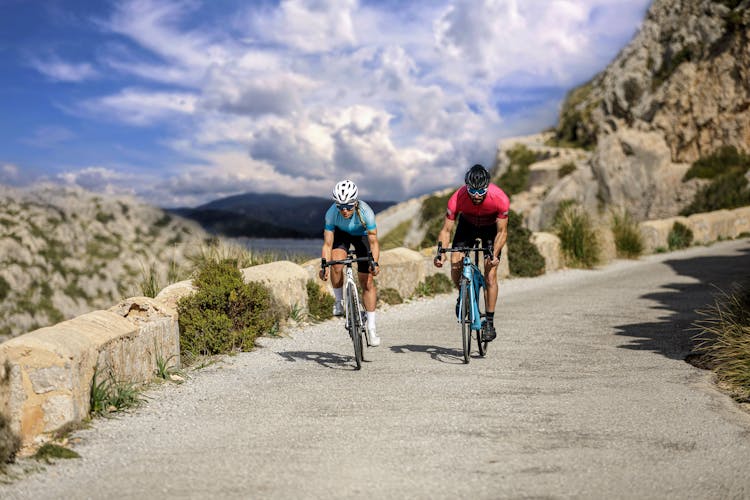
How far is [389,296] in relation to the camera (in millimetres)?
13797

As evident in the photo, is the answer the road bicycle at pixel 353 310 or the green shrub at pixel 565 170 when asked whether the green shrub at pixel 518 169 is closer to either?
the green shrub at pixel 565 170

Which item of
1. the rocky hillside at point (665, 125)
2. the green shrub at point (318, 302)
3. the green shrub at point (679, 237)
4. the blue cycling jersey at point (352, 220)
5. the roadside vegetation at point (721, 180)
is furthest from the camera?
the rocky hillside at point (665, 125)

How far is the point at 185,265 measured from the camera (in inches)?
502

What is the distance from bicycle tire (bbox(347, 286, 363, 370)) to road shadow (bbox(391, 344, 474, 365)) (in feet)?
3.45

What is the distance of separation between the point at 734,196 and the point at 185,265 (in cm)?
2472

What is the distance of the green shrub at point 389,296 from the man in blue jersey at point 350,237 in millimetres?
5036

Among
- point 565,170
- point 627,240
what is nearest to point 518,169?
point 565,170

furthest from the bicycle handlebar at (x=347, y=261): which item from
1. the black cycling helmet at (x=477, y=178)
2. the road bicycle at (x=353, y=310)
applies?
the black cycling helmet at (x=477, y=178)

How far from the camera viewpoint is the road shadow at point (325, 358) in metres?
8.34

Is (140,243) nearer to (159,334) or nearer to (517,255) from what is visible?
(517,255)

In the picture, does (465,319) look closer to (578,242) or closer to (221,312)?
(221,312)

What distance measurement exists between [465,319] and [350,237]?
1.67 meters

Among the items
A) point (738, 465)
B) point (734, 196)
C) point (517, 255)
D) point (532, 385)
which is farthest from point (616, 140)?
point (738, 465)

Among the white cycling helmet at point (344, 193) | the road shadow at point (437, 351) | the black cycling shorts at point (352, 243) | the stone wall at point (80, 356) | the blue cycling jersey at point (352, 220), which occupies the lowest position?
the road shadow at point (437, 351)
